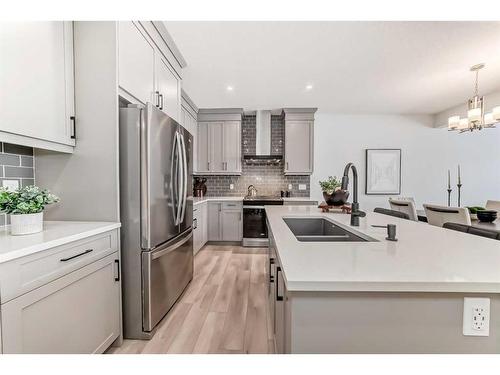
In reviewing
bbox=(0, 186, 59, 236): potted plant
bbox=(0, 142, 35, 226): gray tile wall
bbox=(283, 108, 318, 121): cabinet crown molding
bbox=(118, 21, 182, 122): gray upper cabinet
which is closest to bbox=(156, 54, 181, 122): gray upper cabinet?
bbox=(118, 21, 182, 122): gray upper cabinet

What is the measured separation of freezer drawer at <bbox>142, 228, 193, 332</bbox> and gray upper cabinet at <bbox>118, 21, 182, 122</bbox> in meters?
1.18

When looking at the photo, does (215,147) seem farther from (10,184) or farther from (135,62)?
(10,184)

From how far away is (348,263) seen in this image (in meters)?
0.82

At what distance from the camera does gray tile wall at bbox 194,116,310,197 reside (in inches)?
188

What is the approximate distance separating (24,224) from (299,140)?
4.00 meters

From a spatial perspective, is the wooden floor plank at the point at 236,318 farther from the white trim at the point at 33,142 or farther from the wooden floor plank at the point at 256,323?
the white trim at the point at 33,142

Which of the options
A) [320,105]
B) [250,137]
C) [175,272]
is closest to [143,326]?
[175,272]

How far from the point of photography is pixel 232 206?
4.31 metres

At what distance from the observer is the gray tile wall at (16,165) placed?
145cm

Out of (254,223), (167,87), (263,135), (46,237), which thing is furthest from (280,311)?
Answer: (263,135)

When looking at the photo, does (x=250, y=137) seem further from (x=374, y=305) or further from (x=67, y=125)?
(x=374, y=305)

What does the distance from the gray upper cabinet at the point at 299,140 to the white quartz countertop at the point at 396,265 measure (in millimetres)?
3302
